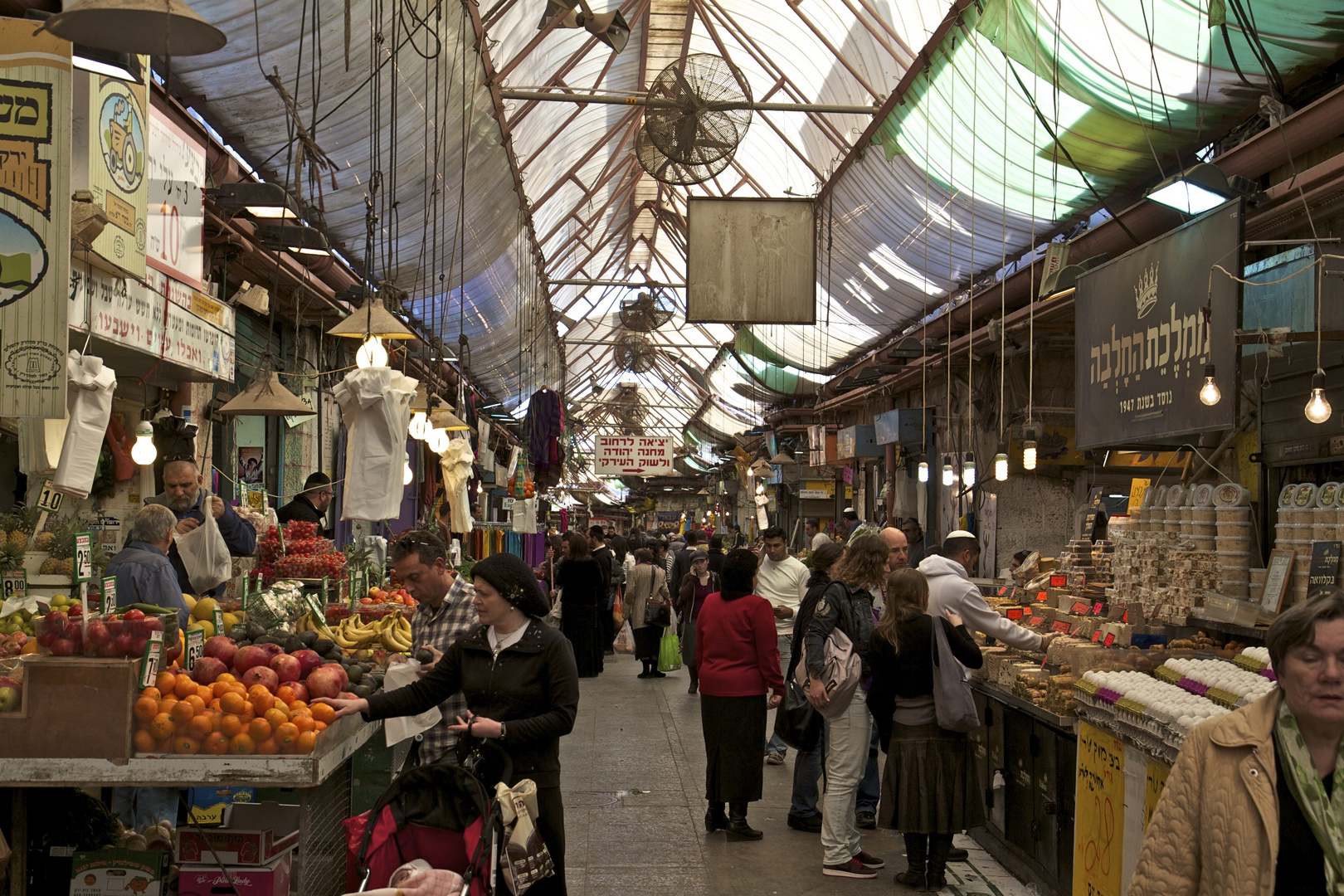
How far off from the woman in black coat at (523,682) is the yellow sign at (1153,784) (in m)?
2.21

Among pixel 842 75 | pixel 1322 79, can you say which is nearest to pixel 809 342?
pixel 842 75

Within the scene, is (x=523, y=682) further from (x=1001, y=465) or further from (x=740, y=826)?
(x=1001, y=465)

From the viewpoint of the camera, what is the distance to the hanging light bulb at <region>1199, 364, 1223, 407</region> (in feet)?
19.7

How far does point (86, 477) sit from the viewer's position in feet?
20.0

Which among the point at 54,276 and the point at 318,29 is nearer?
the point at 54,276

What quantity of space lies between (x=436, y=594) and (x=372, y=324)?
292 centimetres

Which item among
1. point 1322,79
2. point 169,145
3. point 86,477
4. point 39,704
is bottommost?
point 39,704

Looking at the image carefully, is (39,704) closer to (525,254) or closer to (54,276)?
(54,276)

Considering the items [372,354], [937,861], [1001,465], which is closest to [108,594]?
[372,354]

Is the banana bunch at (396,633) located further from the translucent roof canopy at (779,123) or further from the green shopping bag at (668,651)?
the green shopping bag at (668,651)

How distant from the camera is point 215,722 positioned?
385 centimetres

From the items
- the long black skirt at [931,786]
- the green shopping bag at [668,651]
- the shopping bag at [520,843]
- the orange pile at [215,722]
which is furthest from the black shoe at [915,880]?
the green shopping bag at [668,651]

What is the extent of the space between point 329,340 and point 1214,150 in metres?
9.39

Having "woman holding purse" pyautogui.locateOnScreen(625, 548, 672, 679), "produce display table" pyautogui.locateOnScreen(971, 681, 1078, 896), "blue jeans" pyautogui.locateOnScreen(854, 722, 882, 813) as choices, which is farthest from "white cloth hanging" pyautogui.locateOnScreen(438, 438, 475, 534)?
"produce display table" pyautogui.locateOnScreen(971, 681, 1078, 896)
